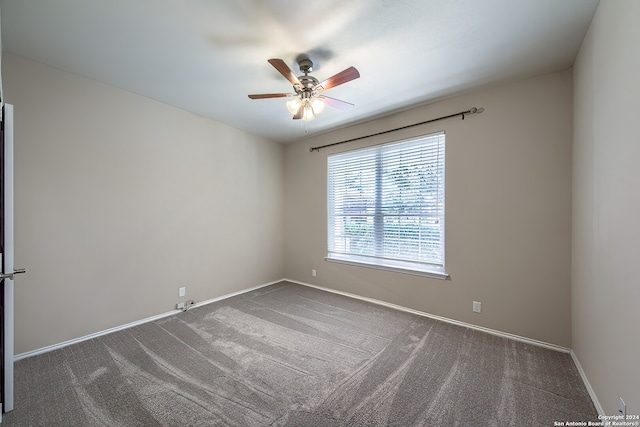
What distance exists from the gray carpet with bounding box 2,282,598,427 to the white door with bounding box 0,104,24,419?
0.79ft

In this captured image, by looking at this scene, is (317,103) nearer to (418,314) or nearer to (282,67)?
(282,67)

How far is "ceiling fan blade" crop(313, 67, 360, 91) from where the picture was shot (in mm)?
1901

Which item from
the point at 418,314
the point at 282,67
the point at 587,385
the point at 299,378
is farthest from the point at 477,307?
the point at 282,67

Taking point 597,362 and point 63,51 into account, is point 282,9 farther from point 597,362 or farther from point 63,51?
point 597,362

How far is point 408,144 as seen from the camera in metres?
3.31

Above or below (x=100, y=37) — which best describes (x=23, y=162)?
below

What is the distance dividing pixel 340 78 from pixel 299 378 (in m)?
2.49

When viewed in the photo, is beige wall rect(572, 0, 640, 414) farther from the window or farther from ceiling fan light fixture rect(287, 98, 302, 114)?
ceiling fan light fixture rect(287, 98, 302, 114)

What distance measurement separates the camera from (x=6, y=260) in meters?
1.56

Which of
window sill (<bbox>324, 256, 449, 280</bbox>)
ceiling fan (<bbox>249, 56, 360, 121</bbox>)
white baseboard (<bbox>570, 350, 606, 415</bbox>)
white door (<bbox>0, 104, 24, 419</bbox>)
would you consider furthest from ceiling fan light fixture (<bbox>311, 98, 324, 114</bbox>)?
white baseboard (<bbox>570, 350, 606, 415</bbox>)

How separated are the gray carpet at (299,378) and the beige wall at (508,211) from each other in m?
0.34

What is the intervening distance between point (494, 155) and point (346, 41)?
199 centimetres

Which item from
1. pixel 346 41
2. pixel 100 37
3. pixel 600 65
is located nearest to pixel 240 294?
pixel 100 37

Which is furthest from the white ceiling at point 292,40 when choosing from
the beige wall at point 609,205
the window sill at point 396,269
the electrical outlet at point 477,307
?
the electrical outlet at point 477,307
